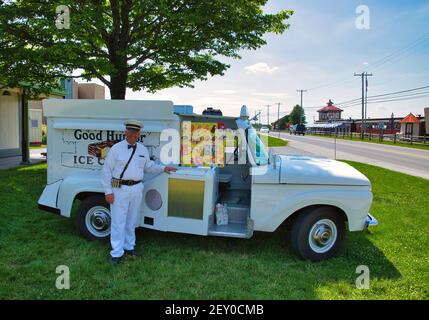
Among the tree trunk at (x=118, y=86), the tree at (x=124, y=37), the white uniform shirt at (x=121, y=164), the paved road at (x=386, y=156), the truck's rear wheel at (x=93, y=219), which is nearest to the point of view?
the white uniform shirt at (x=121, y=164)

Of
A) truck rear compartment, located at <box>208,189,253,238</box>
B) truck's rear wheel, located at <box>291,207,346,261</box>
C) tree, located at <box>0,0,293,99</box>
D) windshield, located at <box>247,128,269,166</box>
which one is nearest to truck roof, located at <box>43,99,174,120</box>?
windshield, located at <box>247,128,269,166</box>

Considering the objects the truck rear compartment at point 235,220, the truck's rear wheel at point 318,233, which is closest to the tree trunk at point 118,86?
the truck rear compartment at point 235,220

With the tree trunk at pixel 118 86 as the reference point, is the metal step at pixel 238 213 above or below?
below

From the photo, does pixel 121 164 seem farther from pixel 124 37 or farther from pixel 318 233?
pixel 124 37

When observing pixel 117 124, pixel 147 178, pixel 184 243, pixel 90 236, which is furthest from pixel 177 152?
pixel 90 236

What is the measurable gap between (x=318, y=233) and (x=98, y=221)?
331 centimetres

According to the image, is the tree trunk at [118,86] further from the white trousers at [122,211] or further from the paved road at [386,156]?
the white trousers at [122,211]

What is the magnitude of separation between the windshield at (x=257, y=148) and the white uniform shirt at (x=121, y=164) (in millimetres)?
1627

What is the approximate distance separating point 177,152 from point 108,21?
9.37 metres

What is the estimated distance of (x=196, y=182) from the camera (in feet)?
17.4

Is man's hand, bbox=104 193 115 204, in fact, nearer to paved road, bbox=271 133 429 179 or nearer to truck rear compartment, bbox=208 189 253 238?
truck rear compartment, bbox=208 189 253 238

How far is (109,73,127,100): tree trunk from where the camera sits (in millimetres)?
Answer: 13301

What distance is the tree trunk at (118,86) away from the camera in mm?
13301
